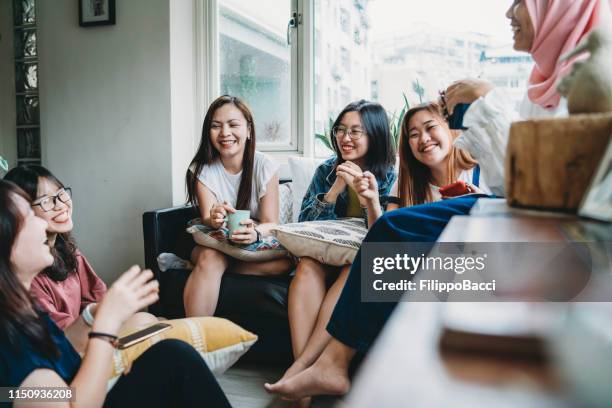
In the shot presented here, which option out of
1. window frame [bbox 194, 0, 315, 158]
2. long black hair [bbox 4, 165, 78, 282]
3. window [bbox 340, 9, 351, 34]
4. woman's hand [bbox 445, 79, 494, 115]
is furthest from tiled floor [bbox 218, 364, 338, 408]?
window [bbox 340, 9, 351, 34]

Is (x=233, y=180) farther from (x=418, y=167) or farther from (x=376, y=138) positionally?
(x=418, y=167)

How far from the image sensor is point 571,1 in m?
1.25

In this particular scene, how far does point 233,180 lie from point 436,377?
2.20m

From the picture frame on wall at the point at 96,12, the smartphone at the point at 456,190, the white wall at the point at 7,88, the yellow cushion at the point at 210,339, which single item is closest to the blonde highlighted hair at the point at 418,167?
the smartphone at the point at 456,190

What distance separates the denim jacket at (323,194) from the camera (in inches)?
85.0

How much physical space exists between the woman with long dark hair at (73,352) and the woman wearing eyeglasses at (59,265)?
52cm

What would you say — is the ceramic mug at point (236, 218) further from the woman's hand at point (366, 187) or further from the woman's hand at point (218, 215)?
the woman's hand at point (366, 187)

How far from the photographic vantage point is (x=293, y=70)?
3.02 meters

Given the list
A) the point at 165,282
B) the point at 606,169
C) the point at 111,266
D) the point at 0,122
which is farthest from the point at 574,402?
the point at 0,122

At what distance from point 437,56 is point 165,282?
1.89 m

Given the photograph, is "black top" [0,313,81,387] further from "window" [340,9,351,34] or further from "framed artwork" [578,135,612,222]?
"window" [340,9,351,34]

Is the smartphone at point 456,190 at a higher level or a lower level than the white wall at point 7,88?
lower

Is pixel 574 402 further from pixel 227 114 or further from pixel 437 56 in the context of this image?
pixel 437 56

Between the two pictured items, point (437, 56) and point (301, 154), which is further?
point (301, 154)
